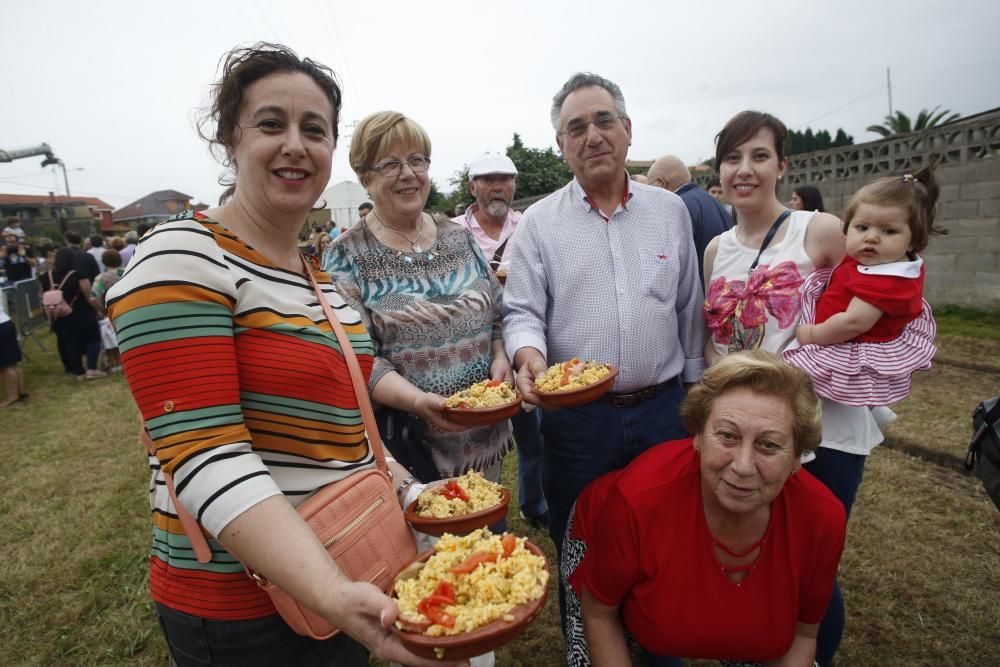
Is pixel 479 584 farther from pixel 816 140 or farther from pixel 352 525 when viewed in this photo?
pixel 816 140

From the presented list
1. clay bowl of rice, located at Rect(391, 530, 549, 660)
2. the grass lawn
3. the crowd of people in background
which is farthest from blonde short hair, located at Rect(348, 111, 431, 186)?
the crowd of people in background

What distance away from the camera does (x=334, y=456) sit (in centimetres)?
141

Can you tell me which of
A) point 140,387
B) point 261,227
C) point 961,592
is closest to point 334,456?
point 140,387

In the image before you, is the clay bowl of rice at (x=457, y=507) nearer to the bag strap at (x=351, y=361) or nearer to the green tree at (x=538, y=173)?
the bag strap at (x=351, y=361)

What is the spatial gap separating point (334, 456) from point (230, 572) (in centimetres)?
35

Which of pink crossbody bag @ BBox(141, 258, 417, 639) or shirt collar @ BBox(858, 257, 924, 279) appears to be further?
shirt collar @ BBox(858, 257, 924, 279)

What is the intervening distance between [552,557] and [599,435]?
1.72 meters

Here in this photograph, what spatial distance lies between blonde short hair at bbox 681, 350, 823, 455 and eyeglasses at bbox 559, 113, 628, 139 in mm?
1253

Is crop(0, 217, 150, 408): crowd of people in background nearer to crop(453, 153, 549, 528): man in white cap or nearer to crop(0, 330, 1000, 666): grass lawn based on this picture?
crop(0, 330, 1000, 666): grass lawn

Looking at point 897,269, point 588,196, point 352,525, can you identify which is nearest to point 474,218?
point 588,196

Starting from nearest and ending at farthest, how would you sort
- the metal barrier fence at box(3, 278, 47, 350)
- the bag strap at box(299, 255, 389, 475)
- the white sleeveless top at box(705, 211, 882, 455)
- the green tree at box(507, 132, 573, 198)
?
the bag strap at box(299, 255, 389, 475), the white sleeveless top at box(705, 211, 882, 455), the metal barrier fence at box(3, 278, 47, 350), the green tree at box(507, 132, 573, 198)

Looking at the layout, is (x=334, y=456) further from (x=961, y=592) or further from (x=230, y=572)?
(x=961, y=592)

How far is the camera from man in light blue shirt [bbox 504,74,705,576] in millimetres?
2504

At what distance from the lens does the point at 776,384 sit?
6.16 feet
